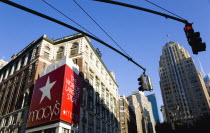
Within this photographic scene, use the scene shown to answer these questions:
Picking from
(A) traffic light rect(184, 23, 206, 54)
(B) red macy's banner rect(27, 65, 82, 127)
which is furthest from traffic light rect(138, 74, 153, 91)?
(B) red macy's banner rect(27, 65, 82, 127)

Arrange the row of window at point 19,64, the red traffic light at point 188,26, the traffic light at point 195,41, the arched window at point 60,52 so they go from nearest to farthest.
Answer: the traffic light at point 195,41 → the red traffic light at point 188,26 → the row of window at point 19,64 → the arched window at point 60,52

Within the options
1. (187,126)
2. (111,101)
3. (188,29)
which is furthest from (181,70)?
(188,29)

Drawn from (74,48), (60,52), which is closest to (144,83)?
(74,48)

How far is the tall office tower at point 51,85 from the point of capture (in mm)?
33344

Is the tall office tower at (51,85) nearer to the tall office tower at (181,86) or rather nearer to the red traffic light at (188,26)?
the red traffic light at (188,26)

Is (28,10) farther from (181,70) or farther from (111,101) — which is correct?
(181,70)

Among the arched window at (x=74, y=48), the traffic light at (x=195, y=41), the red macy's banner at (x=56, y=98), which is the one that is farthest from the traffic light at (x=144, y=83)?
the arched window at (x=74, y=48)

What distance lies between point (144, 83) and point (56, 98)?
22.0m

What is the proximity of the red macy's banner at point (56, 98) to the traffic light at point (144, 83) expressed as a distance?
19295mm

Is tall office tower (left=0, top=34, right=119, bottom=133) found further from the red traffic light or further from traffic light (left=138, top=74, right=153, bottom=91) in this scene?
the red traffic light

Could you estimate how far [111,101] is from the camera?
5709 cm

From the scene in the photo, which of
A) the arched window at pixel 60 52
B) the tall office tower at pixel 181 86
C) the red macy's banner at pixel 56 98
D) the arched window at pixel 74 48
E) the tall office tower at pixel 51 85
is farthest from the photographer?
the tall office tower at pixel 181 86

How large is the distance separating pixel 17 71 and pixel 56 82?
21345 millimetres

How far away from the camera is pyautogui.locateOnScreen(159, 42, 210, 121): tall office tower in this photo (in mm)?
116125
